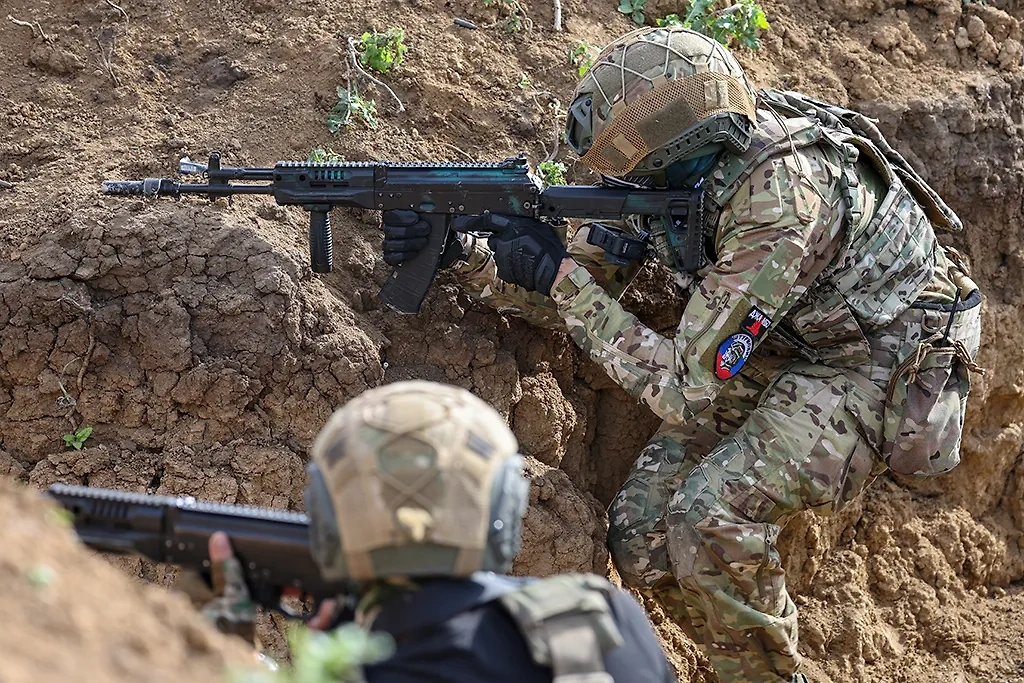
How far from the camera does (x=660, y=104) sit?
194 inches

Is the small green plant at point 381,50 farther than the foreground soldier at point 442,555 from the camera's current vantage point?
Yes

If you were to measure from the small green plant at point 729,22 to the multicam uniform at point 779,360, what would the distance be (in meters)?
1.31

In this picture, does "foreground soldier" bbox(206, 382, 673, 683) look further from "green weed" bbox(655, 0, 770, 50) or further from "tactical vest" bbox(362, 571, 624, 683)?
"green weed" bbox(655, 0, 770, 50)

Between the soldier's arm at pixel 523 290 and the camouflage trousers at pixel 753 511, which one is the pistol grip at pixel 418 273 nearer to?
the soldier's arm at pixel 523 290

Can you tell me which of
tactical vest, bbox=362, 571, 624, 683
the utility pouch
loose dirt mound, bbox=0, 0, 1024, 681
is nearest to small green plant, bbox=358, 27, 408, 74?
loose dirt mound, bbox=0, 0, 1024, 681

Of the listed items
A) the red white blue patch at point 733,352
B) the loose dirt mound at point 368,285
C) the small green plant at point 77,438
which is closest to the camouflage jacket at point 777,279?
the red white blue patch at point 733,352

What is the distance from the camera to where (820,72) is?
7.04 meters

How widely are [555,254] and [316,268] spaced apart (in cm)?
100

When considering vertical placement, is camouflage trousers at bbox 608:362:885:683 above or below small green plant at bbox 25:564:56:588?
below

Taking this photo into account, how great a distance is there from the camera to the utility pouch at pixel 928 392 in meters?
5.30

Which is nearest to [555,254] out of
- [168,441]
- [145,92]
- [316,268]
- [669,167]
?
[669,167]

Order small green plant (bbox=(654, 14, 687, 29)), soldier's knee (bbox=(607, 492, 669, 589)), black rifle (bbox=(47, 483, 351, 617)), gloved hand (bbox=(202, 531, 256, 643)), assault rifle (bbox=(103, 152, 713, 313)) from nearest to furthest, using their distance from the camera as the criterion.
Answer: gloved hand (bbox=(202, 531, 256, 643)), black rifle (bbox=(47, 483, 351, 617)), assault rifle (bbox=(103, 152, 713, 313)), soldier's knee (bbox=(607, 492, 669, 589)), small green plant (bbox=(654, 14, 687, 29))

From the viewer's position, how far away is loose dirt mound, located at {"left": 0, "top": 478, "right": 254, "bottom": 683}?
7.09 ft

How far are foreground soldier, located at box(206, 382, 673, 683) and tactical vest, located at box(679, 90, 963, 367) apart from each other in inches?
103
